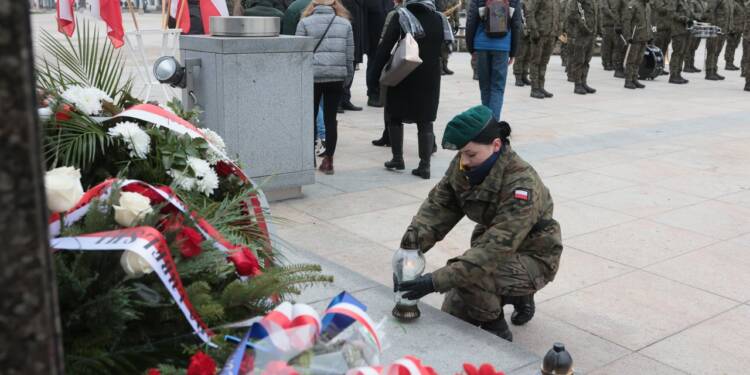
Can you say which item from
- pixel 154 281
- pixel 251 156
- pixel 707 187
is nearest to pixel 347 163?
pixel 251 156

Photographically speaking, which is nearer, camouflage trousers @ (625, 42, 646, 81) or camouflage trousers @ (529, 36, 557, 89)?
camouflage trousers @ (529, 36, 557, 89)

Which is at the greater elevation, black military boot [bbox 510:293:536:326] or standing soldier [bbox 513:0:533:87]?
standing soldier [bbox 513:0:533:87]

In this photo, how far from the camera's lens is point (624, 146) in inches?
394

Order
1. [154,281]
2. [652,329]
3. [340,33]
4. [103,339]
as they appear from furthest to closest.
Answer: [340,33] < [652,329] < [154,281] < [103,339]

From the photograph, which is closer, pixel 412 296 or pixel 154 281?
pixel 154 281

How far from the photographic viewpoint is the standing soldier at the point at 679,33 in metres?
17.4

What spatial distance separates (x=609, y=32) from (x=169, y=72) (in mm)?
13934

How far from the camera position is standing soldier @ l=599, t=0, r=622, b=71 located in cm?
1718

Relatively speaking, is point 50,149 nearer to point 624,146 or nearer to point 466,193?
point 466,193

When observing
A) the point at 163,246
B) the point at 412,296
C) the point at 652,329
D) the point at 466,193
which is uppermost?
the point at 163,246

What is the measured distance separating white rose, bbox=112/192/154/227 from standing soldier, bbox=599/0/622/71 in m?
16.0

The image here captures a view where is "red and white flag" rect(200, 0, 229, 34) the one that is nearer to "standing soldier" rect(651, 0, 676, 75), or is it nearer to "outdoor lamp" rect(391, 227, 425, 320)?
"outdoor lamp" rect(391, 227, 425, 320)

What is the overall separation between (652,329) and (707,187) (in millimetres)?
3852

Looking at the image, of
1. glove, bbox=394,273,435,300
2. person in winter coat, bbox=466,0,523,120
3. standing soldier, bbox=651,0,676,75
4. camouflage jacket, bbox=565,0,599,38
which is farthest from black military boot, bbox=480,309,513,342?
standing soldier, bbox=651,0,676,75
